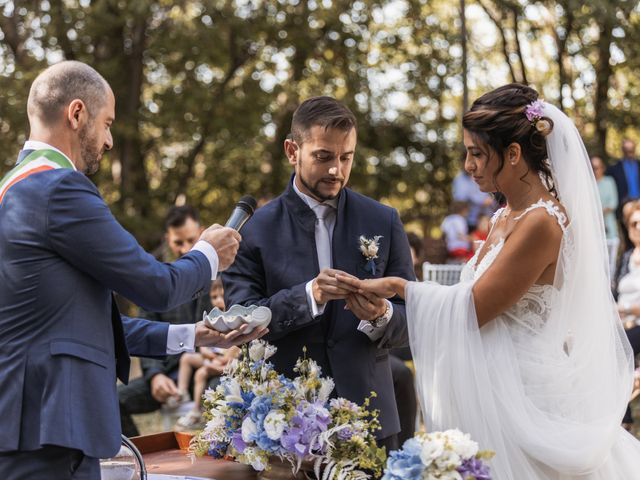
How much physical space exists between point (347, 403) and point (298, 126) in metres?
1.28

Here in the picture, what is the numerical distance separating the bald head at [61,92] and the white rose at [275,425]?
130 centimetres

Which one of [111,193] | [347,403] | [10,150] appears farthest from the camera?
[111,193]

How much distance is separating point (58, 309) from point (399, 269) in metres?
1.67

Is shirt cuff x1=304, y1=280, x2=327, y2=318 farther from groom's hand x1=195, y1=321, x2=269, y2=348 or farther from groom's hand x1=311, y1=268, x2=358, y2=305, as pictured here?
groom's hand x1=195, y1=321, x2=269, y2=348

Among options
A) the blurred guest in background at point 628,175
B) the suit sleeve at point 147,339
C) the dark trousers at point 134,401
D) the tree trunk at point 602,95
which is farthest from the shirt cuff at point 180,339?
the tree trunk at point 602,95

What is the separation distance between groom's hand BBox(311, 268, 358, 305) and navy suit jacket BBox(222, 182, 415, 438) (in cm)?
16

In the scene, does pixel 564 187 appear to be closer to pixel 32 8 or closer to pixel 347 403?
pixel 347 403

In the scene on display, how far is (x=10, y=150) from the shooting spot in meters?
14.6

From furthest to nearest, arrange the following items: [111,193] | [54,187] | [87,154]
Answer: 1. [111,193]
2. [87,154]
3. [54,187]

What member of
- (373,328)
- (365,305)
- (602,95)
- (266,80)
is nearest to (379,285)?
(365,305)

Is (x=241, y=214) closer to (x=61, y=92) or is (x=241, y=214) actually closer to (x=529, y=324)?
(x=61, y=92)

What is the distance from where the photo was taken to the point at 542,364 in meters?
3.99

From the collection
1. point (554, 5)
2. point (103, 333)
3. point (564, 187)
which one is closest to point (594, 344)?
point (564, 187)

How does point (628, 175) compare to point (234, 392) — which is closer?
point (234, 392)
